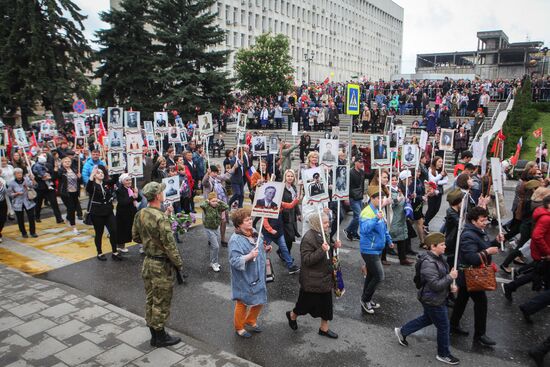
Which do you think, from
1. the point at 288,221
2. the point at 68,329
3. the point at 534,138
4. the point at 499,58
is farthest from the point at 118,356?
the point at 499,58

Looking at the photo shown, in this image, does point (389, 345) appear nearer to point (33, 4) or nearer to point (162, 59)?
point (162, 59)

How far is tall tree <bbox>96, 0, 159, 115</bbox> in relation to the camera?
30.3m

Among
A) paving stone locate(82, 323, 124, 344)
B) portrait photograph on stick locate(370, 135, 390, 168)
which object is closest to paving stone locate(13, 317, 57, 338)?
paving stone locate(82, 323, 124, 344)

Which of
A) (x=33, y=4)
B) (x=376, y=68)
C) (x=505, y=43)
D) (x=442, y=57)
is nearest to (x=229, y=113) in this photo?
(x=33, y=4)

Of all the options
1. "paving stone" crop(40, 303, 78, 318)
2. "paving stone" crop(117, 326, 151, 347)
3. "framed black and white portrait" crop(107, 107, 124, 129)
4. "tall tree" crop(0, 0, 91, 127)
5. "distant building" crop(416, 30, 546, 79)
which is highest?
"distant building" crop(416, 30, 546, 79)

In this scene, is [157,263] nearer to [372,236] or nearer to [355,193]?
[372,236]

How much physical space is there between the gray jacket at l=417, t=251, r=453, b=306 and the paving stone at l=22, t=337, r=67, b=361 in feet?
14.8

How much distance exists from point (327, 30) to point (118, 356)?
92781 mm

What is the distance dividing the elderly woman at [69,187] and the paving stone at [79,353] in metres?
5.99

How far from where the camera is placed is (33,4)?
26844mm

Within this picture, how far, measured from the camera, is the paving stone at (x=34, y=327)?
224 inches

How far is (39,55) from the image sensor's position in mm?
27594

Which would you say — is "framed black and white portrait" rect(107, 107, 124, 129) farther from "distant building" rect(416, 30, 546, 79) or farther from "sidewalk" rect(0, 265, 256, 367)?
"distant building" rect(416, 30, 546, 79)

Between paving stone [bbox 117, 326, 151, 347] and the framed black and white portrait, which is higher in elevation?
the framed black and white portrait
